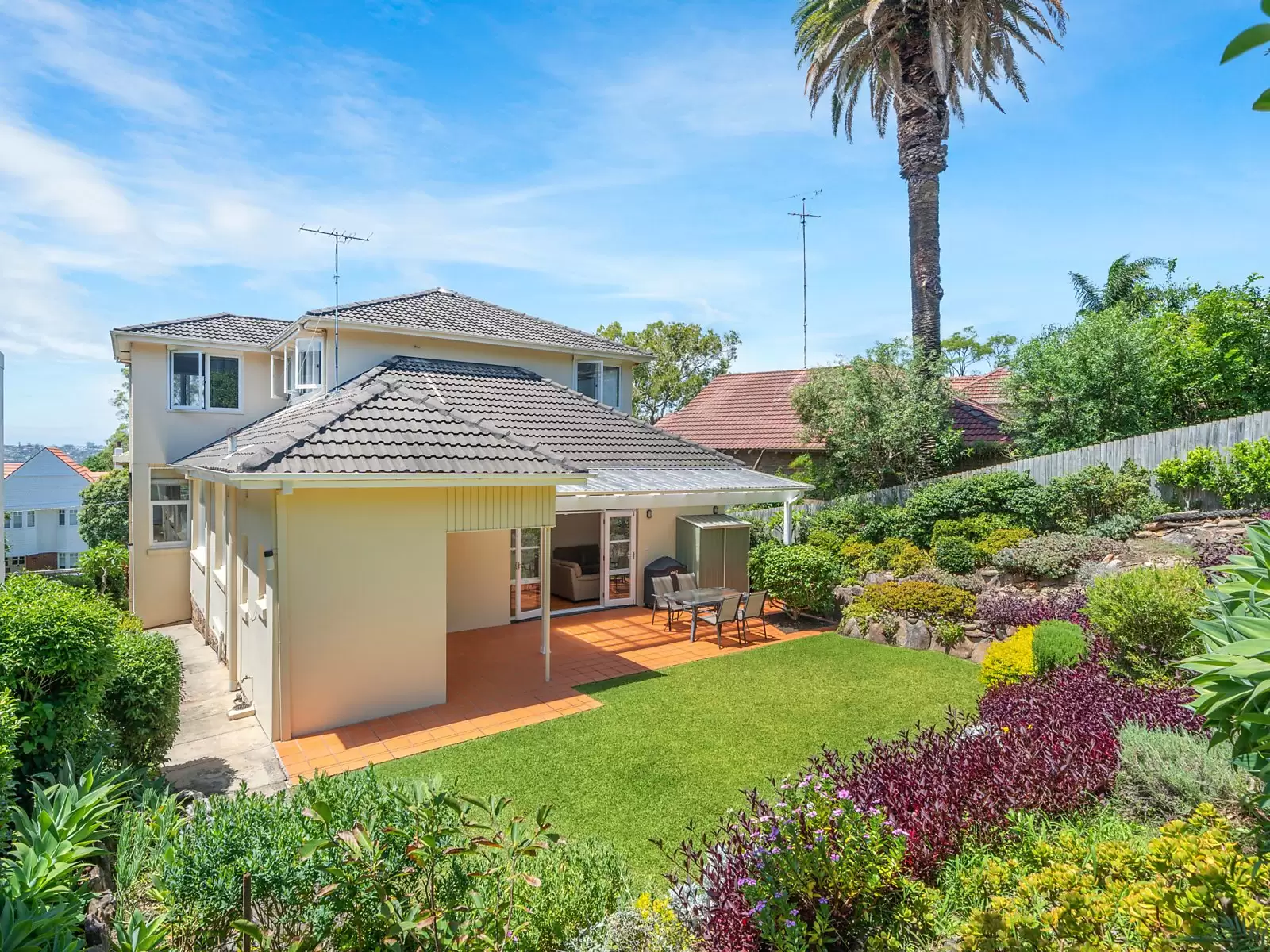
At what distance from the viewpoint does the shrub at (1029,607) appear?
47.6 ft

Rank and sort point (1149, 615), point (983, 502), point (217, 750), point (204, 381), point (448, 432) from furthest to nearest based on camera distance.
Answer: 1. point (204, 381)
2. point (983, 502)
3. point (448, 432)
4. point (217, 750)
5. point (1149, 615)

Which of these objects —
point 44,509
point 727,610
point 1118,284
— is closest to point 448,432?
point 727,610

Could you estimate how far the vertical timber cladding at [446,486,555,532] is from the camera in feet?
39.5

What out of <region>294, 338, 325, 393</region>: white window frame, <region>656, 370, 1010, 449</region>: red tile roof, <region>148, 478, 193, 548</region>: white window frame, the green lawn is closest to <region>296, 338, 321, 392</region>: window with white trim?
<region>294, 338, 325, 393</region>: white window frame

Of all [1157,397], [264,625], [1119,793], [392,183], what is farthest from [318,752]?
[1157,397]

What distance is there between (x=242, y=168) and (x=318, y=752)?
521 inches

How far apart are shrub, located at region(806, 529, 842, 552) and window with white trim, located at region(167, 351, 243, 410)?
20.0 m

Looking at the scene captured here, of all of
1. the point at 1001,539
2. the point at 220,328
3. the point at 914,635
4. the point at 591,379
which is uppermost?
the point at 220,328

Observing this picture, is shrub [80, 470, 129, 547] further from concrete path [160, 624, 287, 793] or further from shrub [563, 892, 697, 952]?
shrub [563, 892, 697, 952]

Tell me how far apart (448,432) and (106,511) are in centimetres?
3833

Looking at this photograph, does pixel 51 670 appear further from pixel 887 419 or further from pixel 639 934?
pixel 887 419

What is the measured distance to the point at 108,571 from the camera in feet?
79.1

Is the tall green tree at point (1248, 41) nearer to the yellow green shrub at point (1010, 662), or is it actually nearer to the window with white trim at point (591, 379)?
the yellow green shrub at point (1010, 662)

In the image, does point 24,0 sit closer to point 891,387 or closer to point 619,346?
point 619,346
